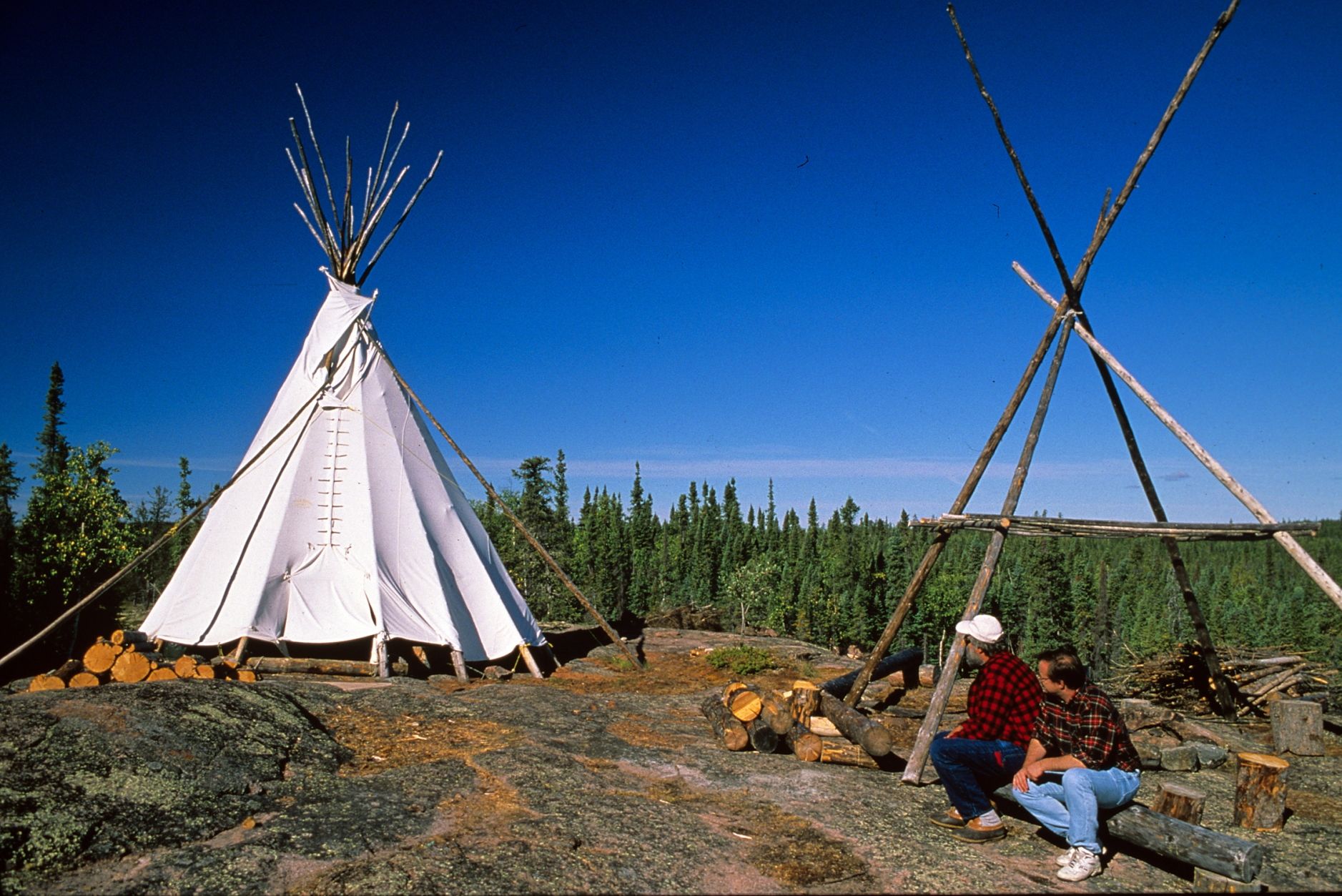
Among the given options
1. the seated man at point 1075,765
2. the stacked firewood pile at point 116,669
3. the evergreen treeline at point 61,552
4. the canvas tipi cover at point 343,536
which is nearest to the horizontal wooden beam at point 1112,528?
the seated man at point 1075,765

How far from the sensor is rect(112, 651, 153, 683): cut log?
8453 mm

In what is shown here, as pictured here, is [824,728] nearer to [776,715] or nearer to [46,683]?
[776,715]

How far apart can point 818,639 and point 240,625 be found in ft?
168

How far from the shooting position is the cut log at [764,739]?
779cm

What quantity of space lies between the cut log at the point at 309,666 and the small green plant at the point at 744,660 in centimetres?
551

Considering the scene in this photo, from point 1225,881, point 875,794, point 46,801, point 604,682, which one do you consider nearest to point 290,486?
point 604,682

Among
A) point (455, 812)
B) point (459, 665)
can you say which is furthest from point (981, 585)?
point (459, 665)

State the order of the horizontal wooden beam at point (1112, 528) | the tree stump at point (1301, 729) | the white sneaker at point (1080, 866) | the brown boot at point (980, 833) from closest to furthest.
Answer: the white sneaker at point (1080, 866)
the brown boot at point (980, 833)
the horizontal wooden beam at point (1112, 528)
the tree stump at point (1301, 729)

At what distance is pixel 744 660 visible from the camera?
12.2m

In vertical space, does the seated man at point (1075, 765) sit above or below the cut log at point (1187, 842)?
above

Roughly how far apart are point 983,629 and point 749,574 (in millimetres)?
43208

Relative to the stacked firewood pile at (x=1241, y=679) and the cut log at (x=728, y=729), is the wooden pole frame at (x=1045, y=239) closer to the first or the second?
the cut log at (x=728, y=729)

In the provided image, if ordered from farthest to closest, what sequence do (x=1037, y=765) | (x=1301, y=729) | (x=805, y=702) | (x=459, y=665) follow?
(x=459, y=665), (x=805, y=702), (x=1301, y=729), (x=1037, y=765)

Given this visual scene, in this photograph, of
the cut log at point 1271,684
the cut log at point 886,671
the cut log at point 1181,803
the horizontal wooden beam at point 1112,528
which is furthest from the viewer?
the cut log at point 1271,684
